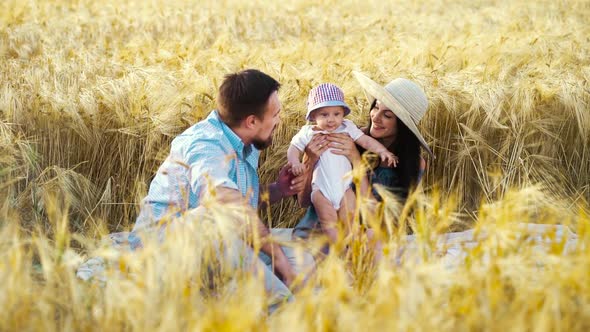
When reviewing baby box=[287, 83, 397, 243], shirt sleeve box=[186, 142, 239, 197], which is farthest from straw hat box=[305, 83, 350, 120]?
shirt sleeve box=[186, 142, 239, 197]

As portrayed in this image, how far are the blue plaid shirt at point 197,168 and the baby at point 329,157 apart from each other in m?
0.31

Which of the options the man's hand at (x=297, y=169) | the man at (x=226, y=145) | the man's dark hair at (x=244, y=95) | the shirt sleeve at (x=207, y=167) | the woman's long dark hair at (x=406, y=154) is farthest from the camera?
the woman's long dark hair at (x=406, y=154)

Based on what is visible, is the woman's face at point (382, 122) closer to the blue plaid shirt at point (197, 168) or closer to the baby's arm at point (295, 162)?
the baby's arm at point (295, 162)

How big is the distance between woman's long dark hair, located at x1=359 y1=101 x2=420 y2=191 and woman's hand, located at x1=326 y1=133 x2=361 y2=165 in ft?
0.71

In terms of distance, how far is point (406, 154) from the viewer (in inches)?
117

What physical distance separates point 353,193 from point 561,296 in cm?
148

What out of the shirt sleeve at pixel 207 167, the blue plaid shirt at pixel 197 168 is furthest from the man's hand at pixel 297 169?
the shirt sleeve at pixel 207 167

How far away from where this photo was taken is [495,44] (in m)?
4.73

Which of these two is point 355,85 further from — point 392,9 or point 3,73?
point 392,9

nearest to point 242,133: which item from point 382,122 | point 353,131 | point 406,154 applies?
point 353,131

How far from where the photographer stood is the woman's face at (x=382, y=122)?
2.96 metres

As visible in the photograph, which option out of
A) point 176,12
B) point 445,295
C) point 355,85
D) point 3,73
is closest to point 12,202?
point 3,73

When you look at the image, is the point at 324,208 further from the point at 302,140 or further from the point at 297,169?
the point at 302,140

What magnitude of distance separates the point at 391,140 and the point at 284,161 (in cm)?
57
